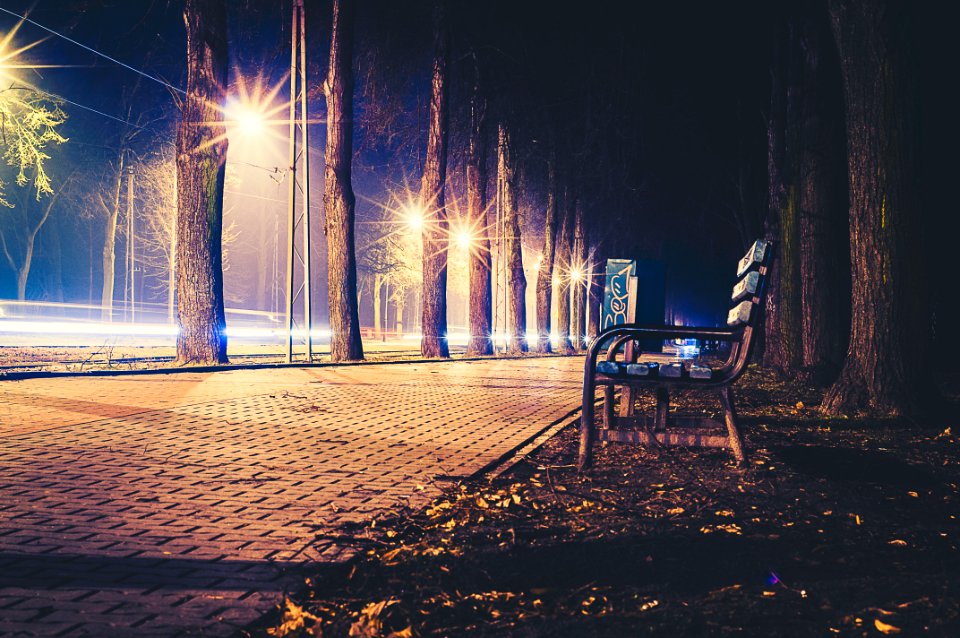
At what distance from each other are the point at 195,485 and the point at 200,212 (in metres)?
11.5

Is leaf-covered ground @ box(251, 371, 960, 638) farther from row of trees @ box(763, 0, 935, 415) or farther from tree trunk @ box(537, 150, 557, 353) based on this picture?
tree trunk @ box(537, 150, 557, 353)

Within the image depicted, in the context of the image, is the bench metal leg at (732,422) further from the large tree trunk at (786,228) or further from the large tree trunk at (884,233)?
the large tree trunk at (786,228)

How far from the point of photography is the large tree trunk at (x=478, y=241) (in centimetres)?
2733

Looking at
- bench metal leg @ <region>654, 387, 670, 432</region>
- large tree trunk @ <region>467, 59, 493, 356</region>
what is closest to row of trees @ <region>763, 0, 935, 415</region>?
bench metal leg @ <region>654, 387, 670, 432</region>

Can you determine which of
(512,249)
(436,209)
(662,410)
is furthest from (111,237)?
(662,410)

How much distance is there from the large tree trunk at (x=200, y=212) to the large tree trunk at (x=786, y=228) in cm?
1063

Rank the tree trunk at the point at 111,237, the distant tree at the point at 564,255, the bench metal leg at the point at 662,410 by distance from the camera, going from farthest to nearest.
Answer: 1. the distant tree at the point at 564,255
2. the tree trunk at the point at 111,237
3. the bench metal leg at the point at 662,410

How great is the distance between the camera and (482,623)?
8.88ft

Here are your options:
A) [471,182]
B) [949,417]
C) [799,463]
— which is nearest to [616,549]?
[799,463]

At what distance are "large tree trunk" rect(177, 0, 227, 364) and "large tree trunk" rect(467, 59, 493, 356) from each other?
12374 millimetres

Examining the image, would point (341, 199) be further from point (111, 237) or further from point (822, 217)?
point (111, 237)

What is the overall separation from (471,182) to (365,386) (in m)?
16.3

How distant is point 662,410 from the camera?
5.98 meters

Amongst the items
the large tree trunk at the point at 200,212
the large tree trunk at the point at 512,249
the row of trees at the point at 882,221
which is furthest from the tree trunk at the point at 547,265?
the row of trees at the point at 882,221
